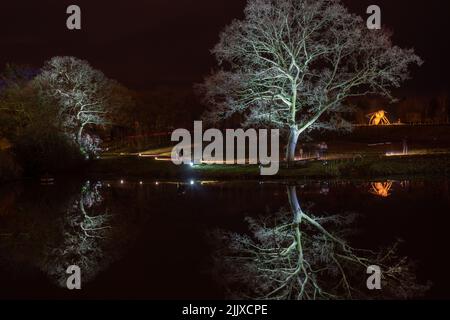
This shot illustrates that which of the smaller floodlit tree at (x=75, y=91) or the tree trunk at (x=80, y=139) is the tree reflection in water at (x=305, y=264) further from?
the smaller floodlit tree at (x=75, y=91)

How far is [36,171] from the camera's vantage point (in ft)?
146

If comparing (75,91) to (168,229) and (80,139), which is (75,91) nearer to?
(80,139)

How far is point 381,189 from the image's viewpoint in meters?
29.2

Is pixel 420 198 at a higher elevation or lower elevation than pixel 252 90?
lower

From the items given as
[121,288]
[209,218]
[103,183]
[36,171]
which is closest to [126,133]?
[36,171]

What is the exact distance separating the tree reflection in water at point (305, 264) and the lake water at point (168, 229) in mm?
415

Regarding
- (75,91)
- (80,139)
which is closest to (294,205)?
(80,139)

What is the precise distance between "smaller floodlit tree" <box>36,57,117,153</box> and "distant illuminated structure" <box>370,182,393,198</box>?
85.7 ft

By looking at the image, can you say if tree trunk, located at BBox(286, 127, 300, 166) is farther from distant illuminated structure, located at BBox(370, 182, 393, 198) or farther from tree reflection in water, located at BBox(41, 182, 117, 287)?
tree reflection in water, located at BBox(41, 182, 117, 287)

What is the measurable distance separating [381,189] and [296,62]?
10.9 meters

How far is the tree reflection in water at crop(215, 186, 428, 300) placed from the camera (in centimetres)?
1355

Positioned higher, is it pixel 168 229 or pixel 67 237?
pixel 168 229
